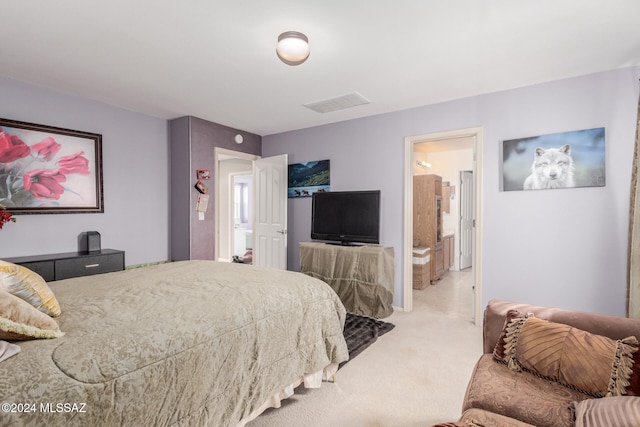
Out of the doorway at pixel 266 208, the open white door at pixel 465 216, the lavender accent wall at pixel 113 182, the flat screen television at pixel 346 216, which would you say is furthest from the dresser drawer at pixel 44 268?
the open white door at pixel 465 216

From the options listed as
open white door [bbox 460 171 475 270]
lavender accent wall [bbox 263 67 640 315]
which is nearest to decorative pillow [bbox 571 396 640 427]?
lavender accent wall [bbox 263 67 640 315]

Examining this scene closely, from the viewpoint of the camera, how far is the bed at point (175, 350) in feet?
3.35

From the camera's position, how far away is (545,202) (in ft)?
10.2

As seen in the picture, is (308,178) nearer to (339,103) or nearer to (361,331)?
(339,103)

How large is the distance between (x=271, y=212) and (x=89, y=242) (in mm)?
2393

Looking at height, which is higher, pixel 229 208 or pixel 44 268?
pixel 229 208

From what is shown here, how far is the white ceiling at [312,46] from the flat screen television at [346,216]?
1.29 metres

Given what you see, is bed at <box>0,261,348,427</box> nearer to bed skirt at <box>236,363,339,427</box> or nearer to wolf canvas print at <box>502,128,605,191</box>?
bed skirt at <box>236,363,339,427</box>

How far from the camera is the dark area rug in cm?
290

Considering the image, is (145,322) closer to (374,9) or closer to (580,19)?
(374,9)

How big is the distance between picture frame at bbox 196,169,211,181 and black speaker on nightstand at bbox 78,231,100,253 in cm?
139

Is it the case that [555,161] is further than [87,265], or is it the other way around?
[87,265]

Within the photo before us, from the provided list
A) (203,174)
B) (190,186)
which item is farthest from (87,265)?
(203,174)

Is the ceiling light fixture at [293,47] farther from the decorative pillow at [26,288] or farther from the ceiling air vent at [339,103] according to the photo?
the decorative pillow at [26,288]
